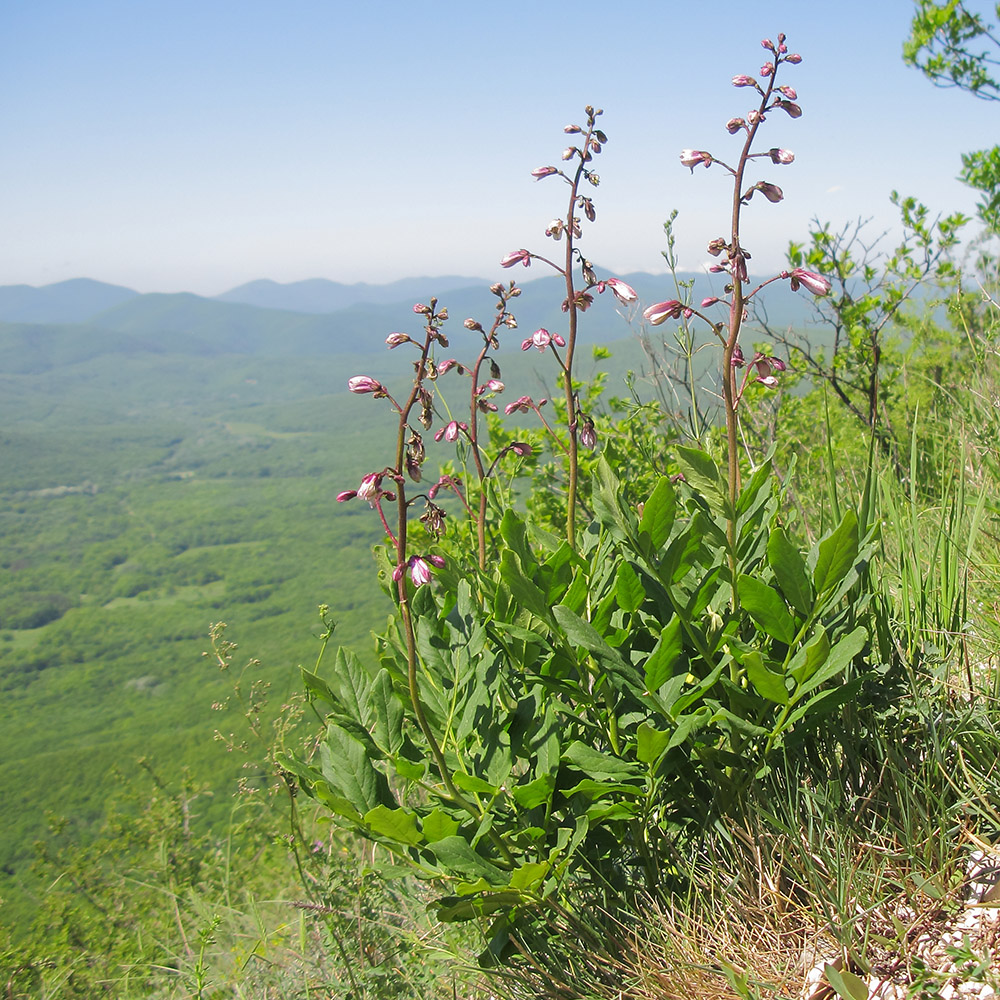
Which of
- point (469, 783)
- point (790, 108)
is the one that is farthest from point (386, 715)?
point (790, 108)

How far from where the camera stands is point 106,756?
5647cm

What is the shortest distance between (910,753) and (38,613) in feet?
393

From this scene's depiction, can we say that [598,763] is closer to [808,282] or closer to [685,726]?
[685,726]

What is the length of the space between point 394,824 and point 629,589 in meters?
0.61

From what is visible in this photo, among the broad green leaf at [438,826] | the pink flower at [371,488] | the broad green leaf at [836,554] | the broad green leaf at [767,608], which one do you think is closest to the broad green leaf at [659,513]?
the broad green leaf at [767,608]

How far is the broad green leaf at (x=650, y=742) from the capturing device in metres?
1.28

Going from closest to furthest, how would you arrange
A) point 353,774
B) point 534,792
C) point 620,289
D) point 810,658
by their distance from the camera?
point 810,658 < point 534,792 < point 353,774 < point 620,289

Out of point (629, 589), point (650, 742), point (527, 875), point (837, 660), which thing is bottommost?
point (527, 875)

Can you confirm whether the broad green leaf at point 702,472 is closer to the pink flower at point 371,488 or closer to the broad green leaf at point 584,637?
the broad green leaf at point 584,637

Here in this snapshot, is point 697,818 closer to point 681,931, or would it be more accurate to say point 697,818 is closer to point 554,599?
point 681,931

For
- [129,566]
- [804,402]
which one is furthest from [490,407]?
[129,566]

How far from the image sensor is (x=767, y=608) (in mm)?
1392

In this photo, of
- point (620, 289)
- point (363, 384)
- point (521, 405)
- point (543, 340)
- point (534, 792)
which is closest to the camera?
point (534, 792)

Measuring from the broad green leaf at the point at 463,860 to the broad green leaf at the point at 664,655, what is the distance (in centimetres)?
43
